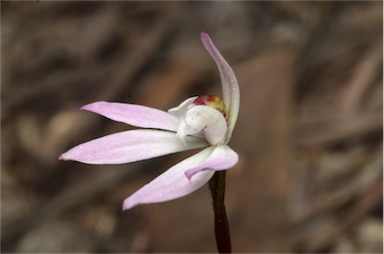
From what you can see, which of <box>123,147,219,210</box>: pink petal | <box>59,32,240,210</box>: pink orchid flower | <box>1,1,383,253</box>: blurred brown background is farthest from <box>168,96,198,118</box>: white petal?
<box>1,1,383,253</box>: blurred brown background

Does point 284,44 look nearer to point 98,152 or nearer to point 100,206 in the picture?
point 100,206

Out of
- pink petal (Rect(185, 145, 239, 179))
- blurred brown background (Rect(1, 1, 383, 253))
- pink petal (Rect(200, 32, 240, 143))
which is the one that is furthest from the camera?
blurred brown background (Rect(1, 1, 383, 253))

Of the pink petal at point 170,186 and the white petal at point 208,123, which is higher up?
the white petal at point 208,123

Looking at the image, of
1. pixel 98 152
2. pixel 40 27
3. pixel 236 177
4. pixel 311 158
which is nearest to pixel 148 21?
pixel 40 27

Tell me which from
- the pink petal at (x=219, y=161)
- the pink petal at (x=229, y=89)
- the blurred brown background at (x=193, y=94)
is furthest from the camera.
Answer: the blurred brown background at (x=193, y=94)

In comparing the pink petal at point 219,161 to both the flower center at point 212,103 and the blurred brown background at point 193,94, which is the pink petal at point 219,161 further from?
the blurred brown background at point 193,94

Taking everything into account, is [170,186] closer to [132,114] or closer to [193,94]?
[132,114]

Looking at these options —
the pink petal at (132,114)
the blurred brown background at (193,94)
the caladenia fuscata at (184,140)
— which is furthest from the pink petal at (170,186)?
the blurred brown background at (193,94)

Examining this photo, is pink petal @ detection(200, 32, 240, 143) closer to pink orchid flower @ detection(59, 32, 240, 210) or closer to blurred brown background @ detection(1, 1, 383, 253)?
pink orchid flower @ detection(59, 32, 240, 210)
